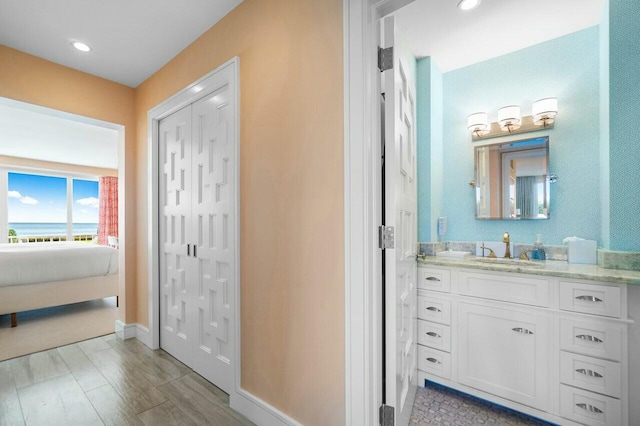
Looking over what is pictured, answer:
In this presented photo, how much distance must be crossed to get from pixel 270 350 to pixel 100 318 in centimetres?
317

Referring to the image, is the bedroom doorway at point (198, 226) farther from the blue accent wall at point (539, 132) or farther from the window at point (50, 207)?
the window at point (50, 207)

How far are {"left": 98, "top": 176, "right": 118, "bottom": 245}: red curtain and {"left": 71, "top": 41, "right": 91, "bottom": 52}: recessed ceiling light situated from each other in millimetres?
6300

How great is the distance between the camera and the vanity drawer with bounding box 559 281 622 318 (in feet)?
5.06

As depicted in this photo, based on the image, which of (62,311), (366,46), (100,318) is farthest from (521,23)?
(62,311)

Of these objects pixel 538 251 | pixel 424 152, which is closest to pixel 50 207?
pixel 424 152

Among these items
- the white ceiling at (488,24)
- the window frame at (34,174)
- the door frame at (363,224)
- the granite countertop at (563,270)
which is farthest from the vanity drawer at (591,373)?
the window frame at (34,174)

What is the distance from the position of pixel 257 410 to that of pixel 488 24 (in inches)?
119

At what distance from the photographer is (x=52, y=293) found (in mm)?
3652

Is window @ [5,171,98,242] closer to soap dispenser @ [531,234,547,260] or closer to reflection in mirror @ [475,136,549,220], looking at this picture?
reflection in mirror @ [475,136,549,220]

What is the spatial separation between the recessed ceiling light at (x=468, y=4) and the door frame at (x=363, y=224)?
95 cm

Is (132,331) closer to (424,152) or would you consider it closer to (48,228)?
(424,152)

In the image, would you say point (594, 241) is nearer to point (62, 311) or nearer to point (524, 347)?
point (524, 347)

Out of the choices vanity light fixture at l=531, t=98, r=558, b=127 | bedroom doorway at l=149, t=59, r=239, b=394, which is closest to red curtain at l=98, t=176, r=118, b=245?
bedroom doorway at l=149, t=59, r=239, b=394

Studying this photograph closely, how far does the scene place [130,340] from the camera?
9.71 feet
